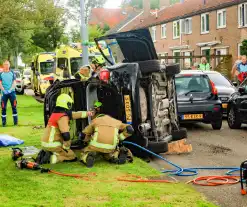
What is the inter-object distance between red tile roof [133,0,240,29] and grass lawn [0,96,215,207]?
2968 cm

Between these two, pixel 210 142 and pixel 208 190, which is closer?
pixel 208 190

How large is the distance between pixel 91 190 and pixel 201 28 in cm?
3707

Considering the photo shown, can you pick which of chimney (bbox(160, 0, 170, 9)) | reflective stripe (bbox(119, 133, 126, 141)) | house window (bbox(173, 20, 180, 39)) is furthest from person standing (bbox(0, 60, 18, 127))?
chimney (bbox(160, 0, 170, 9))

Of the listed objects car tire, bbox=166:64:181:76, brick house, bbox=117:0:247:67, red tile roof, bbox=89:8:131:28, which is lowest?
car tire, bbox=166:64:181:76

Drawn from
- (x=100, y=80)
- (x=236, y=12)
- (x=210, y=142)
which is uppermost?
(x=236, y=12)

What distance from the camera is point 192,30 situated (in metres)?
44.2

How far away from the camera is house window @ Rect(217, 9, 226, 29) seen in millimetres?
38469

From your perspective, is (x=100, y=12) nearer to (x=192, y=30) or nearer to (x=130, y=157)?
(x=192, y=30)

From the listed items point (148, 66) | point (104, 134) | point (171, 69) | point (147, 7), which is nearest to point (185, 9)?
point (147, 7)

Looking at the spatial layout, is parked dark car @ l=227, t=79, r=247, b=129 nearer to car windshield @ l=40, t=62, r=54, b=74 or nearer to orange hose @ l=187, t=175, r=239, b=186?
orange hose @ l=187, t=175, r=239, b=186

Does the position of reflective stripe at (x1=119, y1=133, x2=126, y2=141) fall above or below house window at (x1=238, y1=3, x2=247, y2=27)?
below

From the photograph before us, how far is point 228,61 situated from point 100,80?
1121 inches

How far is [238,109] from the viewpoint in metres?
13.4

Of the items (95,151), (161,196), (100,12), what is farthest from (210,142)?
(100,12)
